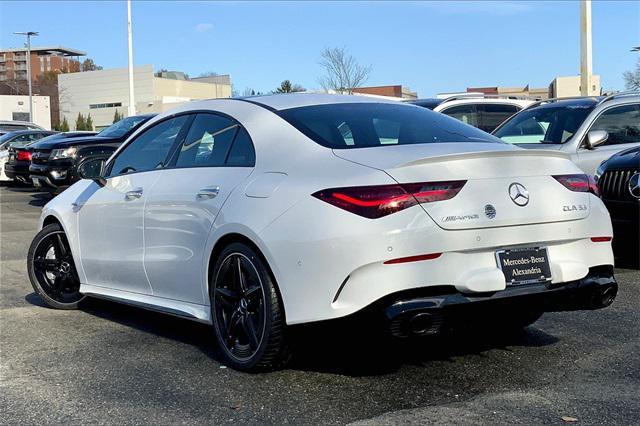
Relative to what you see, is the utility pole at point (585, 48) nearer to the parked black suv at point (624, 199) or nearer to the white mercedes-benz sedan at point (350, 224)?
the parked black suv at point (624, 199)

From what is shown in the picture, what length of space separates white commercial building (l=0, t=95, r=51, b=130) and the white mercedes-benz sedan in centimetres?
8006

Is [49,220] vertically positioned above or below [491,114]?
below

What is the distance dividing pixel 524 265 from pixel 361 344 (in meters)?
1.33

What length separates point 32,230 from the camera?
38.7 feet

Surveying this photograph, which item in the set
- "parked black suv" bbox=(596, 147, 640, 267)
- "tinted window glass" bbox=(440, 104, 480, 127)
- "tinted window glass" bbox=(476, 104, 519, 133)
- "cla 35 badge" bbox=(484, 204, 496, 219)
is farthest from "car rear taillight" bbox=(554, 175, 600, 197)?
"tinted window glass" bbox=(476, 104, 519, 133)

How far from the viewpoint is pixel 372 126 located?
183 inches

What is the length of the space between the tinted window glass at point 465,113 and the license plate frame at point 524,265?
8019 mm

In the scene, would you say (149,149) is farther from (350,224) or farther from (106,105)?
(106,105)

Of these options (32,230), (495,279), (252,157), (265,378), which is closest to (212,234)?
(252,157)

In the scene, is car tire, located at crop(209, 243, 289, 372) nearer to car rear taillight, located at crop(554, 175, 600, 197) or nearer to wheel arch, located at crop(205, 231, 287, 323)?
wheel arch, located at crop(205, 231, 287, 323)

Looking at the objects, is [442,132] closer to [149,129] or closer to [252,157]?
[252,157]

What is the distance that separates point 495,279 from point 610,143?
20.2 ft

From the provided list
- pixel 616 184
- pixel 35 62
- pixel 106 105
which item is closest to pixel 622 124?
pixel 616 184

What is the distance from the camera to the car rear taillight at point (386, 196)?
3.75 metres
